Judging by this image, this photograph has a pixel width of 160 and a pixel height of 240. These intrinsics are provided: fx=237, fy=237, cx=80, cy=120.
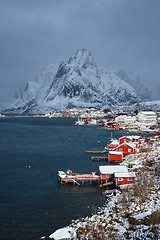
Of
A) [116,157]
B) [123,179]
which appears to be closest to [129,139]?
[116,157]

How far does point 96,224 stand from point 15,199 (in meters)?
10.4

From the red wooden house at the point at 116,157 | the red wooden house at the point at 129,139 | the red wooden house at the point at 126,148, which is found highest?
the red wooden house at the point at 129,139

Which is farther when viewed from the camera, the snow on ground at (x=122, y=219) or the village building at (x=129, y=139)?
the village building at (x=129, y=139)

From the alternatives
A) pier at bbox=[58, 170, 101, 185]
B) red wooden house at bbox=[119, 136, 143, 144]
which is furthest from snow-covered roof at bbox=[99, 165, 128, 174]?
red wooden house at bbox=[119, 136, 143, 144]

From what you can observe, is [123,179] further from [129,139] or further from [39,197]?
[129,139]

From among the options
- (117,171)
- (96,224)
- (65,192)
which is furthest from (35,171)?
(96,224)

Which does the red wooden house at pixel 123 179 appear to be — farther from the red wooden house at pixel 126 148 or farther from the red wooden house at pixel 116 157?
the red wooden house at pixel 126 148

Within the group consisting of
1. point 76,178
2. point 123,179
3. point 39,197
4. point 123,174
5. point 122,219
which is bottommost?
point 39,197

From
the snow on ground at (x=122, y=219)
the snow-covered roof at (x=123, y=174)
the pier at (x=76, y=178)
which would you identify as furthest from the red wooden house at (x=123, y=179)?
the pier at (x=76, y=178)

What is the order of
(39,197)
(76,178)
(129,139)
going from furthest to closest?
1. (129,139)
2. (76,178)
3. (39,197)

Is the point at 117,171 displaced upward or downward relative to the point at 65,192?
upward

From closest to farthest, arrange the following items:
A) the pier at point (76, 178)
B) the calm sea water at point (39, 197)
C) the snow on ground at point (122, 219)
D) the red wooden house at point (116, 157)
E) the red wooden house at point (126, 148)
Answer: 1. the snow on ground at point (122, 219)
2. the calm sea water at point (39, 197)
3. the pier at point (76, 178)
4. the red wooden house at point (116, 157)
5. the red wooden house at point (126, 148)

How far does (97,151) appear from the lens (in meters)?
49.7

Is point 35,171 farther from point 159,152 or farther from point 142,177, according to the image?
point 159,152
